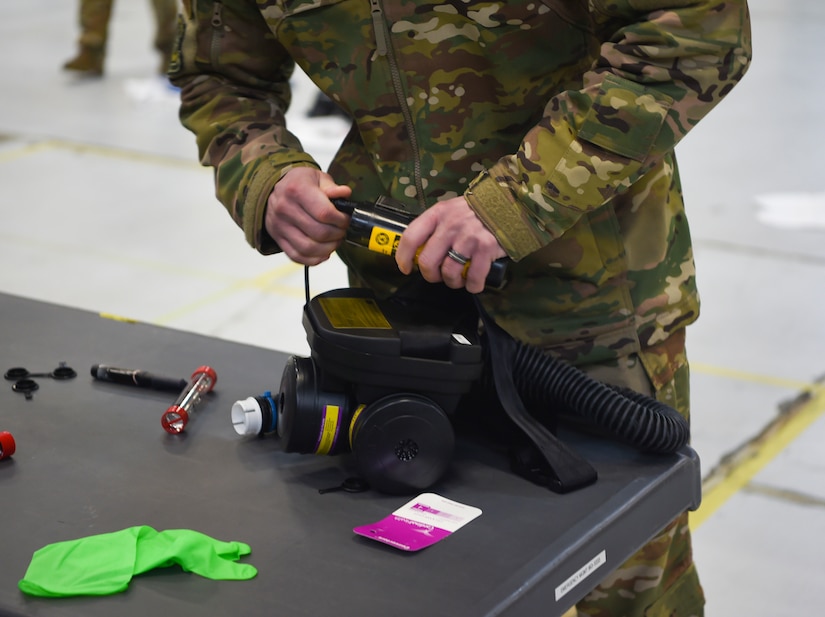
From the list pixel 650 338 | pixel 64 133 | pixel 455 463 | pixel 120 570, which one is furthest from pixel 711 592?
pixel 64 133

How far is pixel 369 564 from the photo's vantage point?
3.40ft

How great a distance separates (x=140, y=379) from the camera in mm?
1434

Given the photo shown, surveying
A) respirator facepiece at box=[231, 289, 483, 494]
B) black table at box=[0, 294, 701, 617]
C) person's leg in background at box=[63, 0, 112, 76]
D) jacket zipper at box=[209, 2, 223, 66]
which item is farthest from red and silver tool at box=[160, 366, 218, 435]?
person's leg in background at box=[63, 0, 112, 76]

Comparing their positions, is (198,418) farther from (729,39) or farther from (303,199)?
(729,39)

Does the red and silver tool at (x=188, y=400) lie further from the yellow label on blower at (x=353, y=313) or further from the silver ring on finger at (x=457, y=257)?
the silver ring on finger at (x=457, y=257)

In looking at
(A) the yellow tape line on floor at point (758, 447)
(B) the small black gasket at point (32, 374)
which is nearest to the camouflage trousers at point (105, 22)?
(A) the yellow tape line on floor at point (758, 447)

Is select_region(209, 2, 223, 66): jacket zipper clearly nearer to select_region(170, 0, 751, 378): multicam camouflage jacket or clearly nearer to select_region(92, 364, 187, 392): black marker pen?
select_region(170, 0, 751, 378): multicam camouflage jacket

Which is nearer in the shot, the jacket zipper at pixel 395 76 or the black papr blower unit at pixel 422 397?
the black papr blower unit at pixel 422 397

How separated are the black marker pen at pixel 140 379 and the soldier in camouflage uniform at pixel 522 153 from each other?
0.20 meters

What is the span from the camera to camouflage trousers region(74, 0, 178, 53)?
588cm

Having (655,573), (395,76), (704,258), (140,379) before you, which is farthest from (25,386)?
(704,258)

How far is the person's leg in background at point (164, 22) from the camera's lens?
587cm

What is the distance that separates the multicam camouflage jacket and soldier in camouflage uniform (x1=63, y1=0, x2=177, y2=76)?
4616mm

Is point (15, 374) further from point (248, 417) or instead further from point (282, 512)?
point (282, 512)
